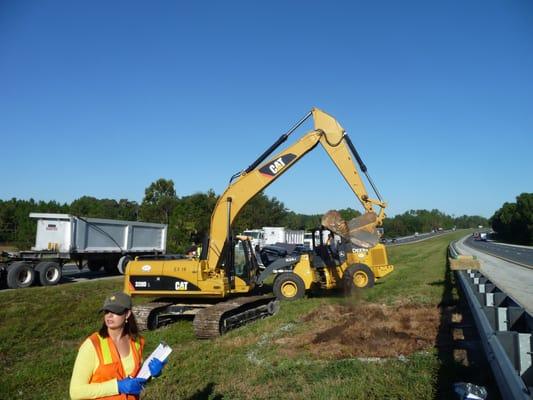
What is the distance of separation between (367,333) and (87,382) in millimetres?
6040

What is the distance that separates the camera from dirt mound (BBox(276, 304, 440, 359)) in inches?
289

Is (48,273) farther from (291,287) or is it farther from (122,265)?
(291,287)

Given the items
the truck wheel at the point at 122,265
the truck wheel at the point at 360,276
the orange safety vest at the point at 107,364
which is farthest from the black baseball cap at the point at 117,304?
the truck wheel at the point at 122,265

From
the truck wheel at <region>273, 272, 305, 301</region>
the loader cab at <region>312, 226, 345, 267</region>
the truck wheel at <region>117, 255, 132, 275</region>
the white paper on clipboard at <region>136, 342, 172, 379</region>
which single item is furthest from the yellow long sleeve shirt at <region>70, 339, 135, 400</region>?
the truck wheel at <region>117, 255, 132, 275</region>

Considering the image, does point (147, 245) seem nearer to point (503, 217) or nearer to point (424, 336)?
point (424, 336)

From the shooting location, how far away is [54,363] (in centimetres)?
816

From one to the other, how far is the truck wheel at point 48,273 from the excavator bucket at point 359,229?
12454 millimetres

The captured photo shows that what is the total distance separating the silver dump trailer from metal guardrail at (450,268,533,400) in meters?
17.3

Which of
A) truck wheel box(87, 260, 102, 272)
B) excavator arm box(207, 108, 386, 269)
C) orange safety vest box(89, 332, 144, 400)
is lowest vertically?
truck wheel box(87, 260, 102, 272)

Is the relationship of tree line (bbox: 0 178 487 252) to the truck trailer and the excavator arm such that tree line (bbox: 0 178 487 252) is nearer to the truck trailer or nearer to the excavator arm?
the truck trailer

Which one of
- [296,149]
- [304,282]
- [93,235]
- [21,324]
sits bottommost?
[21,324]

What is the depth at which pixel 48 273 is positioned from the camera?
19.3 meters

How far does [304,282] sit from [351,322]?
4.68m

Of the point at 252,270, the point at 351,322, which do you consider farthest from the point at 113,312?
the point at 252,270
